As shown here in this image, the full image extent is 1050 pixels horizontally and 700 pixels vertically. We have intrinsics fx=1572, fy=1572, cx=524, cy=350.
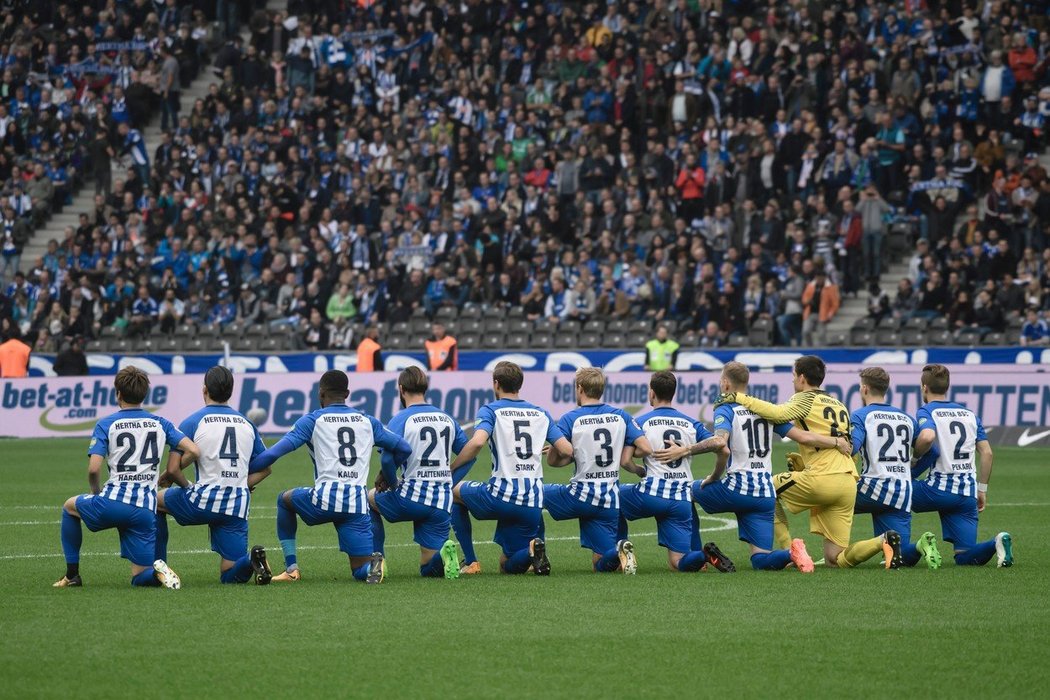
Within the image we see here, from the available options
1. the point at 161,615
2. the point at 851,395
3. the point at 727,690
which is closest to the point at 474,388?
the point at 851,395

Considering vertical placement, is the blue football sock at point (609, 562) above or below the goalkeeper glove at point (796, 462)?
below

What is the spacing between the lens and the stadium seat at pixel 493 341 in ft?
99.7

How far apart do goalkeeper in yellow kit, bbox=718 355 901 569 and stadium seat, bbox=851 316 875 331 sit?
16182mm

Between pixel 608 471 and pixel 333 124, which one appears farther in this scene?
pixel 333 124

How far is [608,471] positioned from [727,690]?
4618 millimetres

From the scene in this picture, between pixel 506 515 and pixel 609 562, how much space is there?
0.89 metres

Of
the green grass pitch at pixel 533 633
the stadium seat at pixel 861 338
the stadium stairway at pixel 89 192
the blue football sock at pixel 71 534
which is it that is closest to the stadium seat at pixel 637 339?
the stadium seat at pixel 861 338

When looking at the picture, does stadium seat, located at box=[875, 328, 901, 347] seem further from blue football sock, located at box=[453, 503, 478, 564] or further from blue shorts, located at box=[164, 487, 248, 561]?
blue shorts, located at box=[164, 487, 248, 561]

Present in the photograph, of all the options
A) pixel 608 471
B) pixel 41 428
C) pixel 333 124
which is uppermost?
pixel 333 124

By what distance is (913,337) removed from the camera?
2723 centimetres

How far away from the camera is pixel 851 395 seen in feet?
81.6

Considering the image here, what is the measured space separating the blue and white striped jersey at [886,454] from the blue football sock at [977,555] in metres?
0.58

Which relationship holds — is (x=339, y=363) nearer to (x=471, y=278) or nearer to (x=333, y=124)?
(x=471, y=278)

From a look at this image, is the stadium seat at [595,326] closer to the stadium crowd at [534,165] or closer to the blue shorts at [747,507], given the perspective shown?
the stadium crowd at [534,165]
